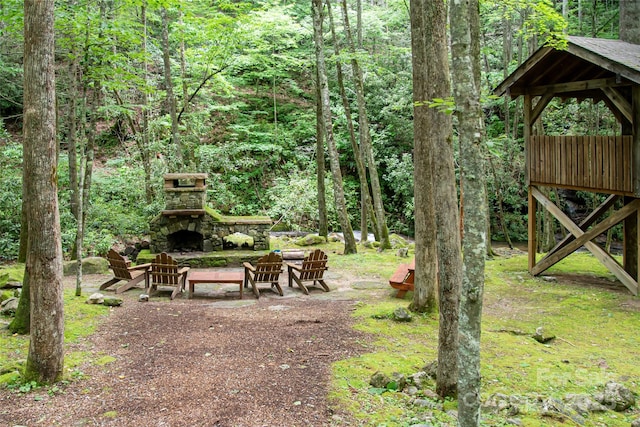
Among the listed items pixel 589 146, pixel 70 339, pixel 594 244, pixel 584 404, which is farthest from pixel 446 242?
pixel 594 244

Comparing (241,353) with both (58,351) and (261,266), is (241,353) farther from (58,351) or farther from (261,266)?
(261,266)

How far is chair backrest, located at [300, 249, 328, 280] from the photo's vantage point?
10828 millimetres

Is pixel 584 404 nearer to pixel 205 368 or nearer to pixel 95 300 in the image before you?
pixel 205 368

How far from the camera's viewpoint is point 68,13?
29.7 ft

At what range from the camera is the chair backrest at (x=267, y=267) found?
10352 millimetres

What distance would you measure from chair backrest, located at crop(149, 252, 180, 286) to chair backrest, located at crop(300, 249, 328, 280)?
106 inches

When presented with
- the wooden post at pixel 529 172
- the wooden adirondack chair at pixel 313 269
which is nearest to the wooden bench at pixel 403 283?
the wooden adirondack chair at pixel 313 269

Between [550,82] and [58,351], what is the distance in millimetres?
13207

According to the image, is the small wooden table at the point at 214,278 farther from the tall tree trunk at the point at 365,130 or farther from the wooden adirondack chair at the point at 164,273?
the tall tree trunk at the point at 365,130

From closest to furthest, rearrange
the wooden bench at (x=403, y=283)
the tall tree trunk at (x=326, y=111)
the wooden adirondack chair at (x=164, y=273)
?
the wooden bench at (x=403, y=283) < the wooden adirondack chair at (x=164, y=273) < the tall tree trunk at (x=326, y=111)

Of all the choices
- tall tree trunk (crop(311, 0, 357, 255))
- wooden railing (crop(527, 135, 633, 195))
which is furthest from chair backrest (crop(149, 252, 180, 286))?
wooden railing (crop(527, 135, 633, 195))

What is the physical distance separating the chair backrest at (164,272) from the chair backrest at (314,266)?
2.70 meters

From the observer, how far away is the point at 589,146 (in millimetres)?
11766

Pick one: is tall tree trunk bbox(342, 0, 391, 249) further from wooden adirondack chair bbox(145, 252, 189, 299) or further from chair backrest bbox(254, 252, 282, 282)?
wooden adirondack chair bbox(145, 252, 189, 299)
